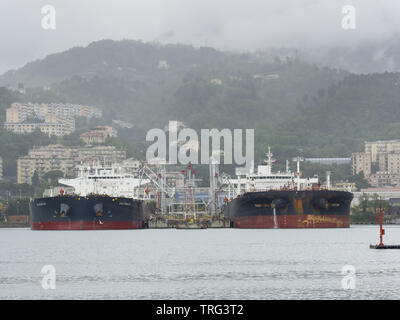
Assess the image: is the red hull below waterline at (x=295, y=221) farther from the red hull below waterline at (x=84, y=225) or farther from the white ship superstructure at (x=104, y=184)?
the white ship superstructure at (x=104, y=184)

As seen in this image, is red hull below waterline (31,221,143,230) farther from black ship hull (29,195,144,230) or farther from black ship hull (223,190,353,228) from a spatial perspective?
black ship hull (223,190,353,228)

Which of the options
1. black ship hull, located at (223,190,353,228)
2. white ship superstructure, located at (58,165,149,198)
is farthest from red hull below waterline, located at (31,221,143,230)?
white ship superstructure, located at (58,165,149,198)

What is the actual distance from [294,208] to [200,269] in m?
67.9

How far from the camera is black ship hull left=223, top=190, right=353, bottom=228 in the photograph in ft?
457

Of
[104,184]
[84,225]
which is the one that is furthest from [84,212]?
[104,184]

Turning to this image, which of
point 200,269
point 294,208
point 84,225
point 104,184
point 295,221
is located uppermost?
point 104,184

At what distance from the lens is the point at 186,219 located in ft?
591

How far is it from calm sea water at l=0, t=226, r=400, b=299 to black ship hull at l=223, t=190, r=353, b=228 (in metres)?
28.1

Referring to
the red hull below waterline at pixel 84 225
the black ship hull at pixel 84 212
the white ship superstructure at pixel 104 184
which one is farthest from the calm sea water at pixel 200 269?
the white ship superstructure at pixel 104 184

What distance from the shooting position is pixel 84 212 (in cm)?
14550

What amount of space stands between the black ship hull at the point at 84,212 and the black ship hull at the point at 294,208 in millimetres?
16706

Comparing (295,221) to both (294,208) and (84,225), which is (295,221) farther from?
(84,225)

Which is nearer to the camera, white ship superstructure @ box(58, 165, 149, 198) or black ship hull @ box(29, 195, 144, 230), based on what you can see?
black ship hull @ box(29, 195, 144, 230)
